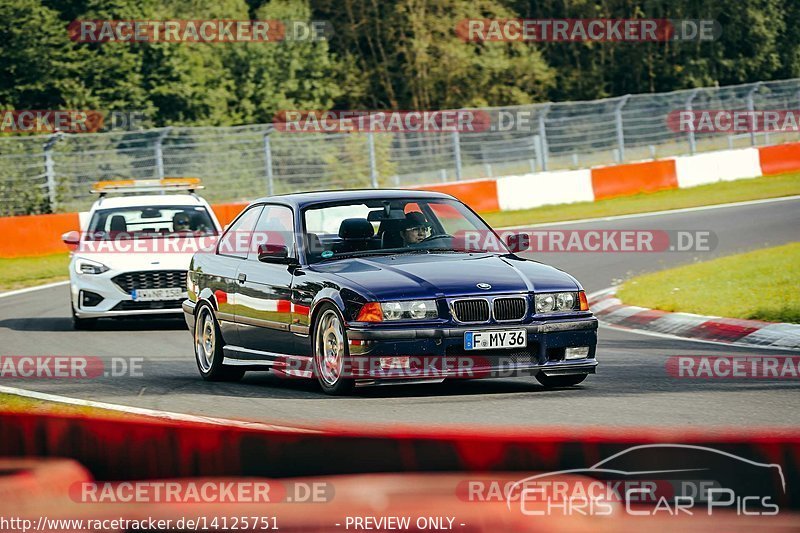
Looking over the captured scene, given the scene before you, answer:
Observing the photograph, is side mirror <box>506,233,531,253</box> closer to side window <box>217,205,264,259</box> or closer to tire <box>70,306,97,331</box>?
side window <box>217,205,264,259</box>

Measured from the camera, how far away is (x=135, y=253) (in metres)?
15.4

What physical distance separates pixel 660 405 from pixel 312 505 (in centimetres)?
475

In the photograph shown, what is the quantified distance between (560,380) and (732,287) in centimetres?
623

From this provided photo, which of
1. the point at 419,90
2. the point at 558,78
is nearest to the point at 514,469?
the point at 419,90

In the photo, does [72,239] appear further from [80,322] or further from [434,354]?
[434,354]

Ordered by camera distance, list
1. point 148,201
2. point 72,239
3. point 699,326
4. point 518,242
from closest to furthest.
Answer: point 518,242 → point 699,326 → point 72,239 → point 148,201

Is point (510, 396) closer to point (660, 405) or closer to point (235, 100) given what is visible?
point (660, 405)

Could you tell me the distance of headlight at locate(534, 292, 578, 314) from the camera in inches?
363

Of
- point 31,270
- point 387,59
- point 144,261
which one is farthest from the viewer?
point 387,59

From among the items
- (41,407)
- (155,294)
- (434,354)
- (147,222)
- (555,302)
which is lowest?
(41,407)

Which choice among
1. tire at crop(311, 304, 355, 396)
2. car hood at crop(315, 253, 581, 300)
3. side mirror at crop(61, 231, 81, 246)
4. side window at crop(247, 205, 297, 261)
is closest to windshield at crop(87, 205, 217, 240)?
side mirror at crop(61, 231, 81, 246)

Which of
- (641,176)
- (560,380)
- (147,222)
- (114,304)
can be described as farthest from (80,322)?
(641,176)

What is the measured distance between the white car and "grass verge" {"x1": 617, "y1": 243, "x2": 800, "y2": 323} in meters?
5.03

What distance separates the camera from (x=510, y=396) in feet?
30.9
